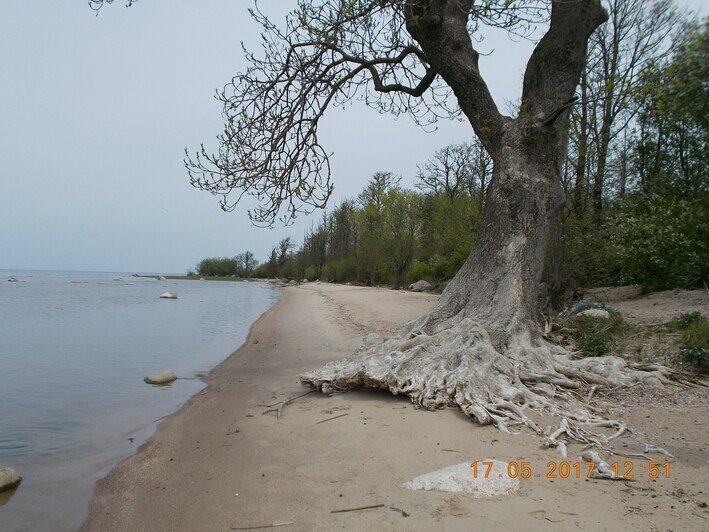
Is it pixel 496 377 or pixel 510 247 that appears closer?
pixel 496 377

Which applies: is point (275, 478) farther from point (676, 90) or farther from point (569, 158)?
point (569, 158)

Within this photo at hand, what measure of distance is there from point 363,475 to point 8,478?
12.4 ft

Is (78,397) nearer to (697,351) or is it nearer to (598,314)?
(697,351)

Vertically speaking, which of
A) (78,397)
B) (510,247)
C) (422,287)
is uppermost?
(510,247)

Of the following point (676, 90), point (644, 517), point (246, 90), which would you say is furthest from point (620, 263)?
point (644, 517)

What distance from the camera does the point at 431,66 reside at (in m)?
8.88

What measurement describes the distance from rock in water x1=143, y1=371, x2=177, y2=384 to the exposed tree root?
3.73m

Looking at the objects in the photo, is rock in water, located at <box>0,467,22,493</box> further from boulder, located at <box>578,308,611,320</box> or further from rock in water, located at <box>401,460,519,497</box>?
boulder, located at <box>578,308,611,320</box>

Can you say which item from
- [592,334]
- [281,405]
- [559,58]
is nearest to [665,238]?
[592,334]

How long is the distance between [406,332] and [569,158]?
326 inches

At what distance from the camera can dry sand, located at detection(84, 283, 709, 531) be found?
3.36 metres

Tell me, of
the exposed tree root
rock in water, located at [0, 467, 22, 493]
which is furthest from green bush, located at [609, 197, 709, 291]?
rock in water, located at [0, 467, 22, 493]

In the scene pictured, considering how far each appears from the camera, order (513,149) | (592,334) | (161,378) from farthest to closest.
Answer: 1. (161,378)
2. (592,334)
3. (513,149)
